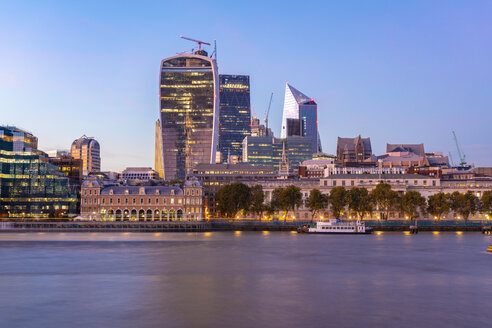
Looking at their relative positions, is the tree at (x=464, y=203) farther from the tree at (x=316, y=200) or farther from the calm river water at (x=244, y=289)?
the calm river water at (x=244, y=289)

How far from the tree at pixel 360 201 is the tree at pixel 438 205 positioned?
1997cm

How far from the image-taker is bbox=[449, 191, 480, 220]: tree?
188 meters

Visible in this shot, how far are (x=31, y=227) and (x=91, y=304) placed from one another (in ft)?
481

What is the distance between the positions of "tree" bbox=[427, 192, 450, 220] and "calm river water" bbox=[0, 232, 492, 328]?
95226 mm

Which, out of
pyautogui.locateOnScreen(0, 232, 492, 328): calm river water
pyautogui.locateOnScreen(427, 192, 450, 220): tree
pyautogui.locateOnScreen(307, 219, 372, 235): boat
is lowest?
pyautogui.locateOnScreen(0, 232, 492, 328): calm river water

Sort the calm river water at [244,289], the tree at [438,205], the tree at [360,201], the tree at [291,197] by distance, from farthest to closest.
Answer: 1. the tree at [291,197]
2. the tree at [438,205]
3. the tree at [360,201]
4. the calm river water at [244,289]

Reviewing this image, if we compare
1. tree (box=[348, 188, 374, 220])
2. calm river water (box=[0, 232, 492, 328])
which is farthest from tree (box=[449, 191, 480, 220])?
calm river water (box=[0, 232, 492, 328])

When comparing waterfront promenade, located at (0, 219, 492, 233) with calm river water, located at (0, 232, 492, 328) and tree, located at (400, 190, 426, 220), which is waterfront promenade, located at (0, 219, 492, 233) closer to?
tree, located at (400, 190, 426, 220)

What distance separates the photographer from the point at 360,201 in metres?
186

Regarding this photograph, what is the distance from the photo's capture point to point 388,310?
4616 centimetres

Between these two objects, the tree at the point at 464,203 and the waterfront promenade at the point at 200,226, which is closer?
the waterfront promenade at the point at 200,226

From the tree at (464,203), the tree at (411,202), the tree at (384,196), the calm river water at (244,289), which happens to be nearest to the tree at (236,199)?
the tree at (384,196)

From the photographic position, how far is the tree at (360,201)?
18525cm

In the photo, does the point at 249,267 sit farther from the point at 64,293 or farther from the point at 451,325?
the point at 451,325
